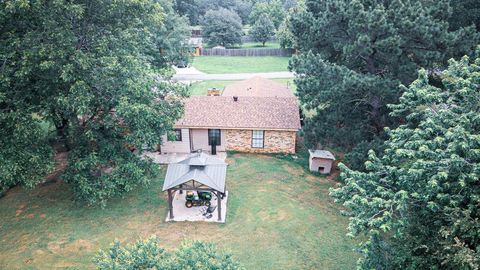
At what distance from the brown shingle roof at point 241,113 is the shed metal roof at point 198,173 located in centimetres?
532

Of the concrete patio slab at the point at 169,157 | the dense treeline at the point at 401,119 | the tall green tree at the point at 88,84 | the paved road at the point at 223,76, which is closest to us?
the dense treeline at the point at 401,119

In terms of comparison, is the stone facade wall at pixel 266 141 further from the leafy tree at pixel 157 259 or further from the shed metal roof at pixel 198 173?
the leafy tree at pixel 157 259

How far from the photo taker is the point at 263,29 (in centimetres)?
5797

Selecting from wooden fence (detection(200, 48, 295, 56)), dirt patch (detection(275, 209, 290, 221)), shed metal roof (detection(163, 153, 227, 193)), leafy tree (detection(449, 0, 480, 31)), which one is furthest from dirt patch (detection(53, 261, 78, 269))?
wooden fence (detection(200, 48, 295, 56))

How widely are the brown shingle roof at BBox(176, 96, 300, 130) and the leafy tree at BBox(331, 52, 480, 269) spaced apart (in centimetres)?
1052

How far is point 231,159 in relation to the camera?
21062 millimetres

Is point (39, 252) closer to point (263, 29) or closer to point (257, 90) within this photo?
point (257, 90)

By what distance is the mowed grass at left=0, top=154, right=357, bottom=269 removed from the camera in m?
13.6

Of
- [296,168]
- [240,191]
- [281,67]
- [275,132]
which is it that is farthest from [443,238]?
[281,67]

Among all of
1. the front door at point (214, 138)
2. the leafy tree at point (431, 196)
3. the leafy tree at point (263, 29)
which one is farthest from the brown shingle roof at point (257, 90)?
the leafy tree at point (263, 29)

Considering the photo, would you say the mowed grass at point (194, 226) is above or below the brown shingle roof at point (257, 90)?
below

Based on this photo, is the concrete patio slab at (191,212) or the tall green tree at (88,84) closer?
the tall green tree at (88,84)

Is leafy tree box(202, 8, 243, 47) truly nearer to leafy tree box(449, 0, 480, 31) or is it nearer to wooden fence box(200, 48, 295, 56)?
wooden fence box(200, 48, 295, 56)

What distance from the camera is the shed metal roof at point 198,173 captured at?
1518 centimetres
